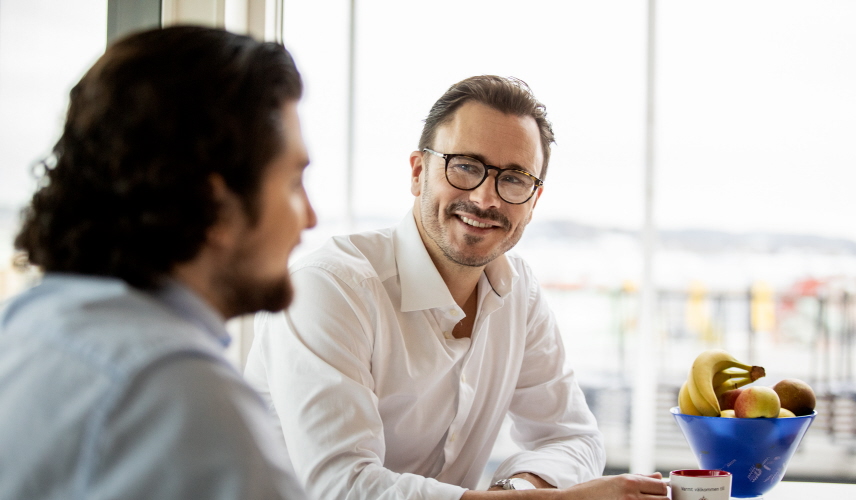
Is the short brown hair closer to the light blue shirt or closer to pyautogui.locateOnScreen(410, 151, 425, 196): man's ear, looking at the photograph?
pyautogui.locateOnScreen(410, 151, 425, 196): man's ear

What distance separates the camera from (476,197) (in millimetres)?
1567

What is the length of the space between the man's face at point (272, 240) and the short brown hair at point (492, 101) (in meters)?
0.95

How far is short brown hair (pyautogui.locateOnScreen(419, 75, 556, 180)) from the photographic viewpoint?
63.7 inches

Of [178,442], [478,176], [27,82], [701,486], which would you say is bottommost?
[701,486]

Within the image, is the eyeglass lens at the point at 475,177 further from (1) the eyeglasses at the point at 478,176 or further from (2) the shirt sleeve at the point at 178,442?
(2) the shirt sleeve at the point at 178,442

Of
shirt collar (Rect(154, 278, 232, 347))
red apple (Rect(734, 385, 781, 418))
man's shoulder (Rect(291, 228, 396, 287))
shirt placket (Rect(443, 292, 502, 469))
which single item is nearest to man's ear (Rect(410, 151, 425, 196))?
man's shoulder (Rect(291, 228, 396, 287))

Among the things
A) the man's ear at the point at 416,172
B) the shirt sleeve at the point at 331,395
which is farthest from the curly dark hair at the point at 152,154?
the man's ear at the point at 416,172

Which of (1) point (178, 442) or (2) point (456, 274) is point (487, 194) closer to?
(2) point (456, 274)

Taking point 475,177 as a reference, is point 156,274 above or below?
below

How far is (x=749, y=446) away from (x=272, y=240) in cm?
106

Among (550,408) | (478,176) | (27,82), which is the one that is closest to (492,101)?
(478,176)

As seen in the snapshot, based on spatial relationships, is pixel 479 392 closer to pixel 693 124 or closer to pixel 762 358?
pixel 693 124

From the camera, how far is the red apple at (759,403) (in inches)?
51.9

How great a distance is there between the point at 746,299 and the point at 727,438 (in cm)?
221
